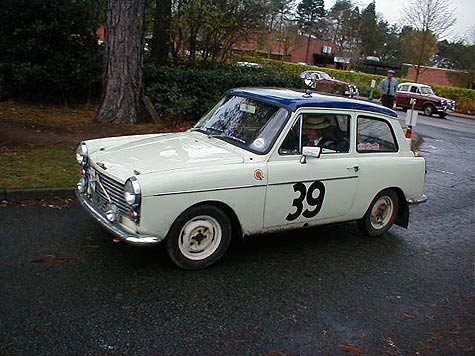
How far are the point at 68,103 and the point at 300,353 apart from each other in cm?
1159

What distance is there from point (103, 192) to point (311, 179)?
2.06m

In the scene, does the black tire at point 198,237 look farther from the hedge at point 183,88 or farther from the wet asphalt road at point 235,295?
the hedge at point 183,88

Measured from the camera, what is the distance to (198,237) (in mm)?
4438

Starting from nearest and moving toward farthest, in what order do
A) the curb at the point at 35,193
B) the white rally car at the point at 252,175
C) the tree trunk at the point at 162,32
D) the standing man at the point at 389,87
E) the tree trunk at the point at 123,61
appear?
the white rally car at the point at 252,175, the curb at the point at 35,193, the tree trunk at the point at 123,61, the tree trunk at the point at 162,32, the standing man at the point at 389,87

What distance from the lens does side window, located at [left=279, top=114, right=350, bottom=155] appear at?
4910 mm

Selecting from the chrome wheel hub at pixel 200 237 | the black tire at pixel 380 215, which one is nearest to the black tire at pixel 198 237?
the chrome wheel hub at pixel 200 237

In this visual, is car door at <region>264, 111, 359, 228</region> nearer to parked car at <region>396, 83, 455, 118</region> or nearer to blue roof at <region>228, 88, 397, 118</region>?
blue roof at <region>228, 88, 397, 118</region>

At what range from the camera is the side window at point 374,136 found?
217 inches

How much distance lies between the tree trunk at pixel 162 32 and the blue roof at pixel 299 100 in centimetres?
1018

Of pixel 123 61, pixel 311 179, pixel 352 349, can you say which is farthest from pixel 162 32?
pixel 352 349

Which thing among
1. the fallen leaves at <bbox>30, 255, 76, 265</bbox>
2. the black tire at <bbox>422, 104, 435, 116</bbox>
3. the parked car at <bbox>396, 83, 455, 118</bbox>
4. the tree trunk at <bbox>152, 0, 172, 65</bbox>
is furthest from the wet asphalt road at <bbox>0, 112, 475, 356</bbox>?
the black tire at <bbox>422, 104, 435, 116</bbox>

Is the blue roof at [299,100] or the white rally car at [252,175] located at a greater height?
the blue roof at [299,100]

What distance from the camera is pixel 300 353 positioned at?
11.1 ft

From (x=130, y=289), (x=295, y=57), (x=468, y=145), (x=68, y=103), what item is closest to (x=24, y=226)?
(x=130, y=289)
